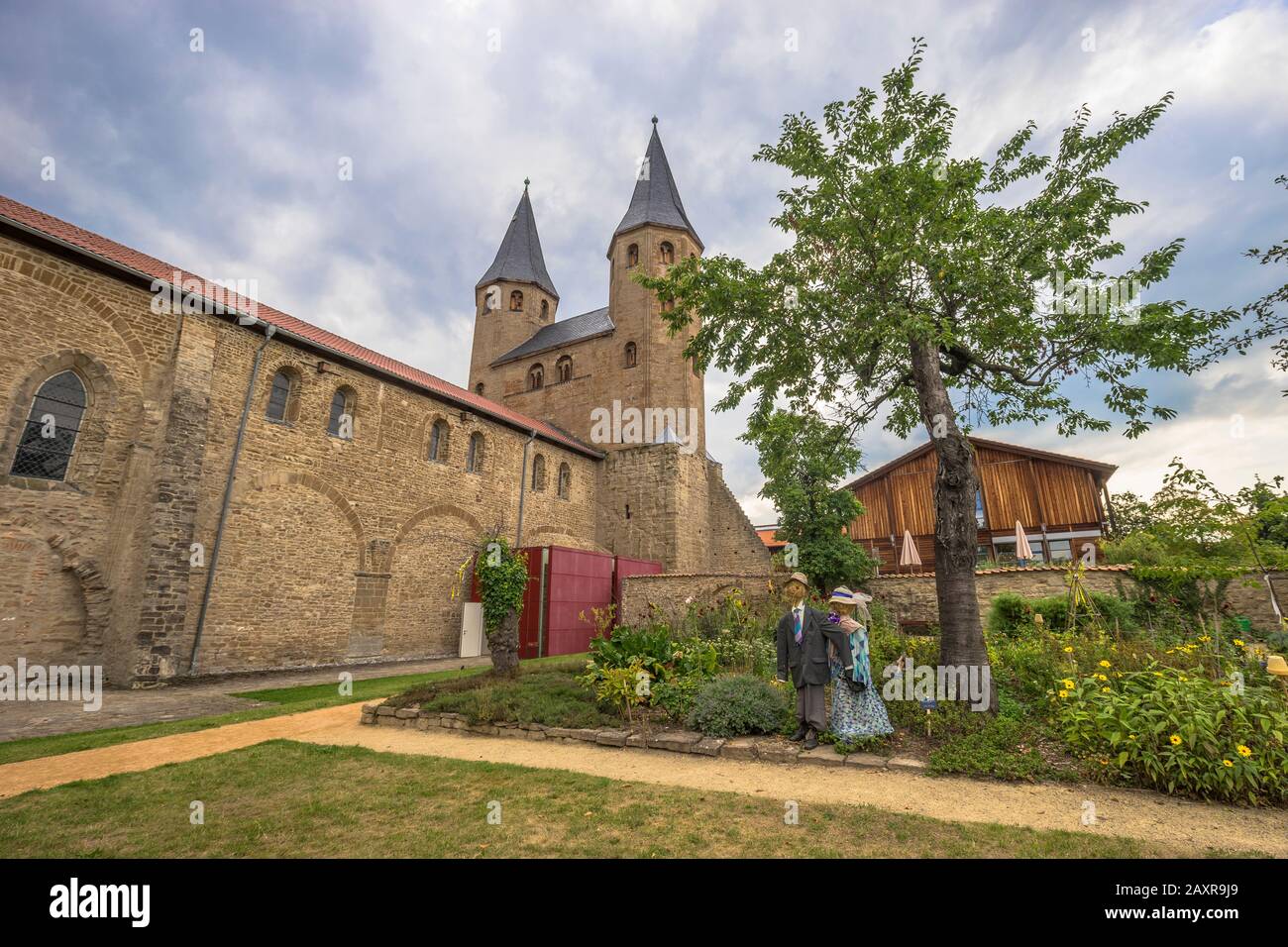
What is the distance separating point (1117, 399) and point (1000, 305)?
2047 millimetres

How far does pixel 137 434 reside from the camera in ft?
37.8

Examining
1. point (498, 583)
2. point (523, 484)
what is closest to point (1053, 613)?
point (498, 583)

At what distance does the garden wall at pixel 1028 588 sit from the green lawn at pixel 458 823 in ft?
26.2

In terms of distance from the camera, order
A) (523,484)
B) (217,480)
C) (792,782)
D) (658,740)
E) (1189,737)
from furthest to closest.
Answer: (523,484)
(217,480)
(658,740)
(792,782)
(1189,737)


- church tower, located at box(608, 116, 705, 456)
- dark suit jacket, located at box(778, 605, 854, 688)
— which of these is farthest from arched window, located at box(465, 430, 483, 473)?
dark suit jacket, located at box(778, 605, 854, 688)

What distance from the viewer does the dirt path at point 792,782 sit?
11.9 ft

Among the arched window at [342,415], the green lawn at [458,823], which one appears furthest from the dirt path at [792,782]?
the arched window at [342,415]

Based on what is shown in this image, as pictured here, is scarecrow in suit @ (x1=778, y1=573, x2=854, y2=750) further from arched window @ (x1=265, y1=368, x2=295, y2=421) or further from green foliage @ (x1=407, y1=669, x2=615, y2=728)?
arched window @ (x1=265, y1=368, x2=295, y2=421)

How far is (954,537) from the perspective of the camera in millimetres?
6809

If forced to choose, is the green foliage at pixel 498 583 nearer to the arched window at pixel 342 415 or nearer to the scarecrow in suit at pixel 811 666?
the scarecrow in suit at pixel 811 666

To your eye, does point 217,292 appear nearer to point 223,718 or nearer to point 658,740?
point 223,718

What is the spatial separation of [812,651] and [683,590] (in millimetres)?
6981
